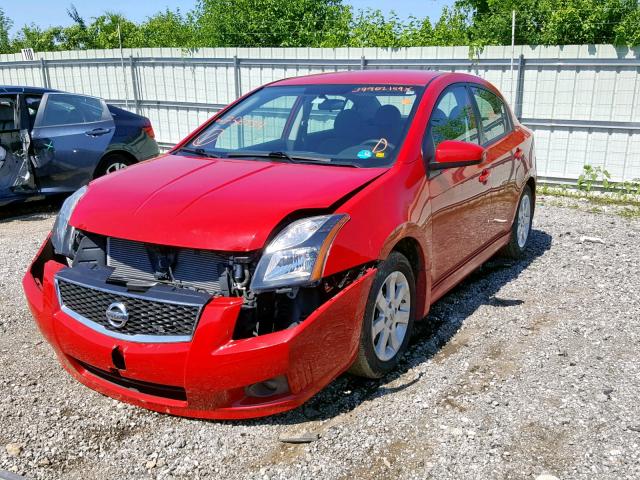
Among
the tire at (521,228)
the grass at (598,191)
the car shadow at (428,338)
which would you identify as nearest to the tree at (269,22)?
the grass at (598,191)

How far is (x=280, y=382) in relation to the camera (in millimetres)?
2910

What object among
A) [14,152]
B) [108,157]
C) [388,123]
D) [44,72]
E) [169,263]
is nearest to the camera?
[169,263]

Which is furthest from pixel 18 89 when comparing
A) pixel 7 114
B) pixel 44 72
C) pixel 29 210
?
pixel 44 72

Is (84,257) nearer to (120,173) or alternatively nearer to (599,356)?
(120,173)

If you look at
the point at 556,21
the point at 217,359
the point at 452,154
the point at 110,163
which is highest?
the point at 556,21

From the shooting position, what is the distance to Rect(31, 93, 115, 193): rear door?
752cm

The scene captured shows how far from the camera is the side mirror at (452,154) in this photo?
12.7ft

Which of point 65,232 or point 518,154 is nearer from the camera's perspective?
point 65,232

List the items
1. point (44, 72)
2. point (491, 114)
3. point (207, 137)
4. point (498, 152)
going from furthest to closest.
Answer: point (44, 72) → point (491, 114) → point (498, 152) → point (207, 137)

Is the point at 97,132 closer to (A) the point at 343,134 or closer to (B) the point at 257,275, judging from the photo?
(A) the point at 343,134

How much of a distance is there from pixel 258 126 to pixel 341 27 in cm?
1457

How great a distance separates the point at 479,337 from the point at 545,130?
6.47m

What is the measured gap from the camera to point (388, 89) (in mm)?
4266

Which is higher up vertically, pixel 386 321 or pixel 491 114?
pixel 491 114
